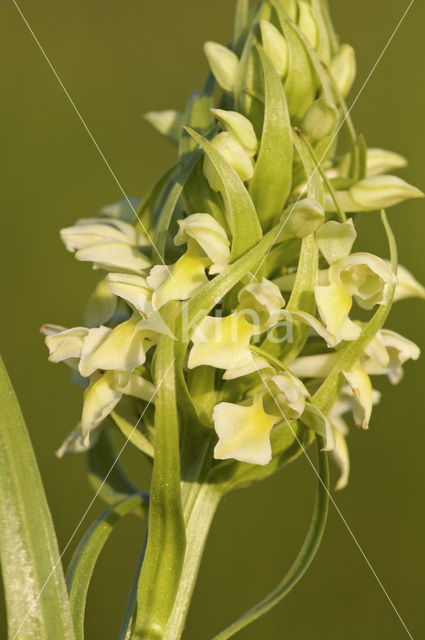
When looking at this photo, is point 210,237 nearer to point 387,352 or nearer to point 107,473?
point 387,352

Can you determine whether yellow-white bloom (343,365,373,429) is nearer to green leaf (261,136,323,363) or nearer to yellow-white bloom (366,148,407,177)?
green leaf (261,136,323,363)

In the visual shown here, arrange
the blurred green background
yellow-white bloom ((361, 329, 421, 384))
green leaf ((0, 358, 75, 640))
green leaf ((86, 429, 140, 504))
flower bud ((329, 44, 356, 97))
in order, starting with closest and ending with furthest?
green leaf ((0, 358, 75, 640)) < yellow-white bloom ((361, 329, 421, 384)) < flower bud ((329, 44, 356, 97)) < green leaf ((86, 429, 140, 504)) < the blurred green background

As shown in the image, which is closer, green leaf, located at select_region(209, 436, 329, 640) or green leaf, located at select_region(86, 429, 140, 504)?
green leaf, located at select_region(209, 436, 329, 640)

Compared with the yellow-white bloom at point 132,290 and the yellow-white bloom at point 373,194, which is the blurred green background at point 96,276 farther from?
the yellow-white bloom at point 132,290

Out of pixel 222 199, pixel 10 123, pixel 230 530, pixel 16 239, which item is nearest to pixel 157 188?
pixel 222 199

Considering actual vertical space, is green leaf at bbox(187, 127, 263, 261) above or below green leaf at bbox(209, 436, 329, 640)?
above

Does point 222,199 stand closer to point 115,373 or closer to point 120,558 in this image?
point 115,373

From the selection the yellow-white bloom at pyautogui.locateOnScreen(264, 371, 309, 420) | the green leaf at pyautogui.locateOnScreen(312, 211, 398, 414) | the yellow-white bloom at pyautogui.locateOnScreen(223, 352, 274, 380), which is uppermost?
the yellow-white bloom at pyautogui.locateOnScreen(223, 352, 274, 380)

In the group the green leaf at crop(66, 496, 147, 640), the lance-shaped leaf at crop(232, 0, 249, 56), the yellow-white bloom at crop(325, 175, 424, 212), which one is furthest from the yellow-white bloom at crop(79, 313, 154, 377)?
the lance-shaped leaf at crop(232, 0, 249, 56)
